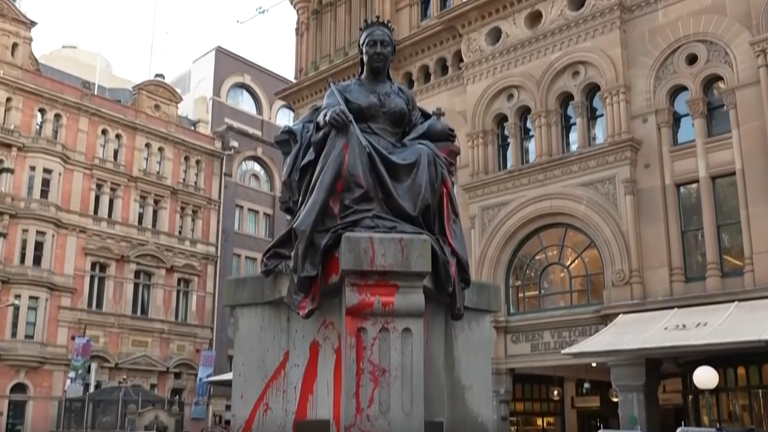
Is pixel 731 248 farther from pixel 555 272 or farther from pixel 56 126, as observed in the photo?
pixel 56 126

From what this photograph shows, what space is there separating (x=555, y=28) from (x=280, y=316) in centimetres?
2292

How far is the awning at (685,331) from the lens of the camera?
1845 centimetres

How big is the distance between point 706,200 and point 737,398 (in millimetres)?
5858

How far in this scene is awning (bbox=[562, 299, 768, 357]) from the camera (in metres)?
18.5

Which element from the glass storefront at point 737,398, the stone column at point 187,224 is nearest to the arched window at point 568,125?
the glass storefront at point 737,398

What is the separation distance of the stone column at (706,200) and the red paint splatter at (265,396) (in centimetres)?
1902

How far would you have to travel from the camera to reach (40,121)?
41.1 meters

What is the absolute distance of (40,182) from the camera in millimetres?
40156

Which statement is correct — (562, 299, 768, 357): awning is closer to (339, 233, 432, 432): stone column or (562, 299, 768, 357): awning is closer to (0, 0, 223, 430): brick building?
(339, 233, 432, 432): stone column

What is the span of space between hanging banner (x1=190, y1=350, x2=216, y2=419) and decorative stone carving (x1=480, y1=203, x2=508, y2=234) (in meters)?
22.7

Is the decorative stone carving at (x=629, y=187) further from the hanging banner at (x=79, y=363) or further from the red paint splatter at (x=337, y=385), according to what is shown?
the hanging banner at (x=79, y=363)

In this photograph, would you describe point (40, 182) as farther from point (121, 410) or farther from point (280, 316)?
point (280, 316)

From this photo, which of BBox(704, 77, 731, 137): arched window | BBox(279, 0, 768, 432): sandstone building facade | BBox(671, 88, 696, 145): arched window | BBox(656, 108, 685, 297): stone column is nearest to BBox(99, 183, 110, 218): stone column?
BBox(279, 0, 768, 432): sandstone building facade

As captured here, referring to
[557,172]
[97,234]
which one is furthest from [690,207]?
[97,234]
